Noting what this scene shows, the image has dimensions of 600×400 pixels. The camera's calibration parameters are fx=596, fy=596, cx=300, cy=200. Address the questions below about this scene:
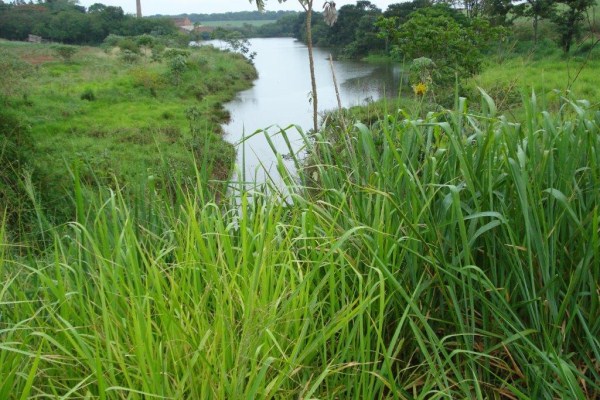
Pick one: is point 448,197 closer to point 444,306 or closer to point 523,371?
point 444,306

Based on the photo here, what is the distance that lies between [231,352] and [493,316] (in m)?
0.62

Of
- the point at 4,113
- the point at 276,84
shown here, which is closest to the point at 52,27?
the point at 276,84

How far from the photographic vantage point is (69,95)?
15.5m

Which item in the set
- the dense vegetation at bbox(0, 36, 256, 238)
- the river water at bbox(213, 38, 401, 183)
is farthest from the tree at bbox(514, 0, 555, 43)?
the dense vegetation at bbox(0, 36, 256, 238)

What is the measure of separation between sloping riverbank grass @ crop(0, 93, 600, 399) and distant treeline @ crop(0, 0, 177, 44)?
26.1m

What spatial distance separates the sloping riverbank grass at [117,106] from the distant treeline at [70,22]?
1439 mm

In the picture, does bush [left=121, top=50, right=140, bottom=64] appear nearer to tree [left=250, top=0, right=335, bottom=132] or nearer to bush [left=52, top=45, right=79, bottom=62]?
bush [left=52, top=45, right=79, bottom=62]

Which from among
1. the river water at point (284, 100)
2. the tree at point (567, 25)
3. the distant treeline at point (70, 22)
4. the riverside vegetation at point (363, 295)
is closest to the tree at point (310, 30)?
the river water at point (284, 100)

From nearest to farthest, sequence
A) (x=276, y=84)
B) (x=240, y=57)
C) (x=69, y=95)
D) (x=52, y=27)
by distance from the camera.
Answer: (x=69, y=95) < (x=276, y=84) < (x=52, y=27) < (x=240, y=57)

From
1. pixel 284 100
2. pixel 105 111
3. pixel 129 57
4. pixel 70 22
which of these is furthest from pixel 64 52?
pixel 284 100

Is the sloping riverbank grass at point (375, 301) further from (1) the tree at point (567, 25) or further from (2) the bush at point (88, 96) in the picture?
(1) the tree at point (567, 25)

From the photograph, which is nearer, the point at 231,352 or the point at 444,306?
the point at 231,352

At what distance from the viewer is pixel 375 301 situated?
138 centimetres

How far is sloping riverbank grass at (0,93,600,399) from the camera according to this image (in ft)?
3.64
